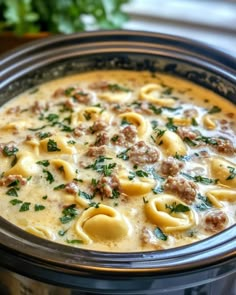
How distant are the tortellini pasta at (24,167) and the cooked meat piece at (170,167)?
469 mm

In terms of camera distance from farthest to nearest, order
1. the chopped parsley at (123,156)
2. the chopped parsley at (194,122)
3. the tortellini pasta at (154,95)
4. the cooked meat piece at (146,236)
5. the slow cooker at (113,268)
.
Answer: the tortellini pasta at (154,95), the chopped parsley at (194,122), the chopped parsley at (123,156), the cooked meat piece at (146,236), the slow cooker at (113,268)

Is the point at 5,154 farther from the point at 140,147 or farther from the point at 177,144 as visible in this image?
the point at 177,144

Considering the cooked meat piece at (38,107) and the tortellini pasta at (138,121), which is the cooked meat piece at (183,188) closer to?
the tortellini pasta at (138,121)

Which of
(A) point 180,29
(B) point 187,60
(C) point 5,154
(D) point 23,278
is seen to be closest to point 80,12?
(A) point 180,29

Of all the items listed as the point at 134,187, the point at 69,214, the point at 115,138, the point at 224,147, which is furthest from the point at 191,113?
the point at 69,214

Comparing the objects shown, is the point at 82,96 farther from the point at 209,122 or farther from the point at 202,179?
the point at 202,179

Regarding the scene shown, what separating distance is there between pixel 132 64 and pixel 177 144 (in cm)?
66

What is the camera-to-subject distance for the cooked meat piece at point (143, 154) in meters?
2.16

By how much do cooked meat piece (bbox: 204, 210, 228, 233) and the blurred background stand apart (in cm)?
112

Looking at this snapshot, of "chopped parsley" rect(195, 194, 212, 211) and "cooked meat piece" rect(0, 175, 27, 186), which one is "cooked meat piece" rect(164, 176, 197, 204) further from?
"cooked meat piece" rect(0, 175, 27, 186)

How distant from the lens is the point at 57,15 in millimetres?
3225

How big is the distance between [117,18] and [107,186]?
1.58 m

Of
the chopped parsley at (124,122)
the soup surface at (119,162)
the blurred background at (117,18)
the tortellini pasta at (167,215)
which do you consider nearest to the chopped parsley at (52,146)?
the soup surface at (119,162)

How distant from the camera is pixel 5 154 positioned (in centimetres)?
223
